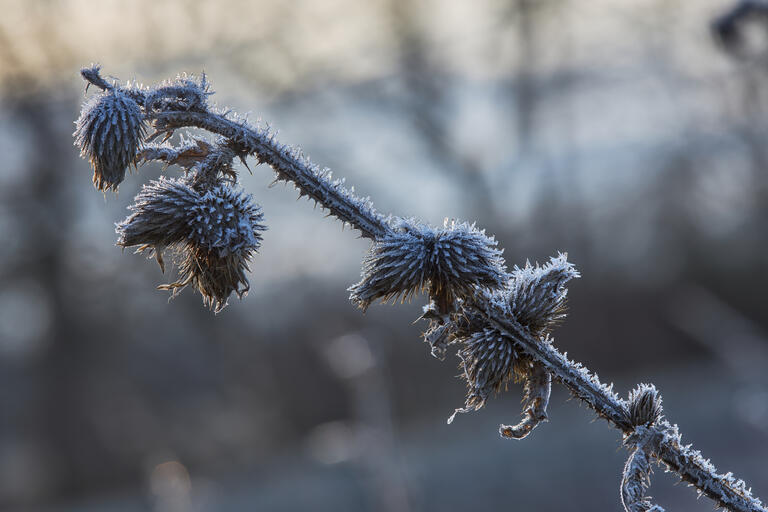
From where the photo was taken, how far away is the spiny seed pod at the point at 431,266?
1090 millimetres

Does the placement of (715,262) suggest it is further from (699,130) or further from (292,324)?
(292,324)

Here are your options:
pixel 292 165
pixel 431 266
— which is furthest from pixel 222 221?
pixel 431 266

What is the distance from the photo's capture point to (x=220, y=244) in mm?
1119

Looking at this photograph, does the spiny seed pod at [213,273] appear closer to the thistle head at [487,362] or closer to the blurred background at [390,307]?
the thistle head at [487,362]

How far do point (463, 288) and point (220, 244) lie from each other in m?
0.38

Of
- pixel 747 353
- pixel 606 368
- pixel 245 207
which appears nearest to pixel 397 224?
pixel 245 207

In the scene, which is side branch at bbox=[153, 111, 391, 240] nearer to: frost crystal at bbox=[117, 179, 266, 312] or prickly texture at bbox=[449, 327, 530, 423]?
frost crystal at bbox=[117, 179, 266, 312]

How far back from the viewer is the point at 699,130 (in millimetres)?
17625

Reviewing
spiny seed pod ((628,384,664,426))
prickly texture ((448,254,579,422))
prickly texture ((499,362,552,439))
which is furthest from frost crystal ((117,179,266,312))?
spiny seed pod ((628,384,664,426))

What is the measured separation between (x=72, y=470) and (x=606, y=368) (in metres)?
12.2

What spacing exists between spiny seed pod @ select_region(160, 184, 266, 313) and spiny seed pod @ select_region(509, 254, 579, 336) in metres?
0.42

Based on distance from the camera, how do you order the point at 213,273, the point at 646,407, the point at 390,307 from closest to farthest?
the point at 646,407 → the point at 213,273 → the point at 390,307

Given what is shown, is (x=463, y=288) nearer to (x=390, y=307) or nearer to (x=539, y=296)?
(x=539, y=296)

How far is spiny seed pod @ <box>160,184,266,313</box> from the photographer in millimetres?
1120
